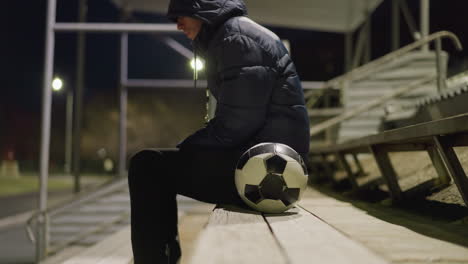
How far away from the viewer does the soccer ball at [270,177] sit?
6.59 feet

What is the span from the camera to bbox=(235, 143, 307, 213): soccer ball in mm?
2010

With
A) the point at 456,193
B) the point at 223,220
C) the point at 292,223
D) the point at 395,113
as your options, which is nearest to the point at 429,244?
the point at 292,223

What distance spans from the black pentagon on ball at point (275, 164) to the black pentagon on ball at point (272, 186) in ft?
0.09

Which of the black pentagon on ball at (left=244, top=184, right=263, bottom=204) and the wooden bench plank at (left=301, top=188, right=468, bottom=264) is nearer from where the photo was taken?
the wooden bench plank at (left=301, top=188, right=468, bottom=264)

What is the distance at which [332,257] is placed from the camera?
1229 mm

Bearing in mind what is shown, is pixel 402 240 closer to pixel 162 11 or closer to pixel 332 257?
pixel 332 257

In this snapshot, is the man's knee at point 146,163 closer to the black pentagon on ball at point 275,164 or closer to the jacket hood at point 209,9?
the black pentagon on ball at point 275,164

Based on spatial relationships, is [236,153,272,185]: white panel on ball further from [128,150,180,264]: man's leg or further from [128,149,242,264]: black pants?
[128,150,180,264]: man's leg

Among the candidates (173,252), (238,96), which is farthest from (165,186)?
(238,96)

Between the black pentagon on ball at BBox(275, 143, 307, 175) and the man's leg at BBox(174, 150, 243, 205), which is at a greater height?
the black pentagon on ball at BBox(275, 143, 307, 175)

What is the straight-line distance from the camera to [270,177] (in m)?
2.06

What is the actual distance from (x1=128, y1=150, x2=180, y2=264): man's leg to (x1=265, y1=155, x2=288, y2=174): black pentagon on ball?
1.42 feet

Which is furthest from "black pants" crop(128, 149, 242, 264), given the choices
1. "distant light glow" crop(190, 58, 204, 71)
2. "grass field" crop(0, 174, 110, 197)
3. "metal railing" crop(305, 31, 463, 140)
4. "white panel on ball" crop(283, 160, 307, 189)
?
"grass field" crop(0, 174, 110, 197)

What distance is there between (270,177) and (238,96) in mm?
378
